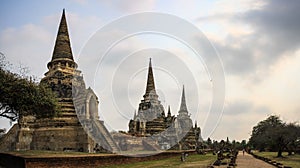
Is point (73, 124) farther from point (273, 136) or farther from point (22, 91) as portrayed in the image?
point (273, 136)

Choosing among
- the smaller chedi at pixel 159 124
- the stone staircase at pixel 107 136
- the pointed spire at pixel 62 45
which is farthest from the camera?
the smaller chedi at pixel 159 124

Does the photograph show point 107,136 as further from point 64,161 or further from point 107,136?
point 64,161

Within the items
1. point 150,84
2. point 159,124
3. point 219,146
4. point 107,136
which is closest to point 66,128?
point 107,136

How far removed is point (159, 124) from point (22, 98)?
131ft

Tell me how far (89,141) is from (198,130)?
4752cm

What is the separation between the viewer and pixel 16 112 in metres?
28.2

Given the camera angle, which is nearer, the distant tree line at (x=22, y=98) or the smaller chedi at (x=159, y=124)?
the distant tree line at (x=22, y=98)

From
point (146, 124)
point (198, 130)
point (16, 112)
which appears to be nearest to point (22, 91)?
point (16, 112)

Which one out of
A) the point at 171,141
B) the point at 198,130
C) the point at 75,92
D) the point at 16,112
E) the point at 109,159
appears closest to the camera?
the point at 109,159

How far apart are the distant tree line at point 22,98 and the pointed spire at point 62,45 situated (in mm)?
21725

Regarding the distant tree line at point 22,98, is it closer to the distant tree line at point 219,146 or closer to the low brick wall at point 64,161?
the low brick wall at point 64,161

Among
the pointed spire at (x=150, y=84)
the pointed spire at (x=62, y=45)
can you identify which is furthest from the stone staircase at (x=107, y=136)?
the pointed spire at (x=150, y=84)

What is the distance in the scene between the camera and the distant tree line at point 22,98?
2473 cm

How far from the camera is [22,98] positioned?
83.5 ft
